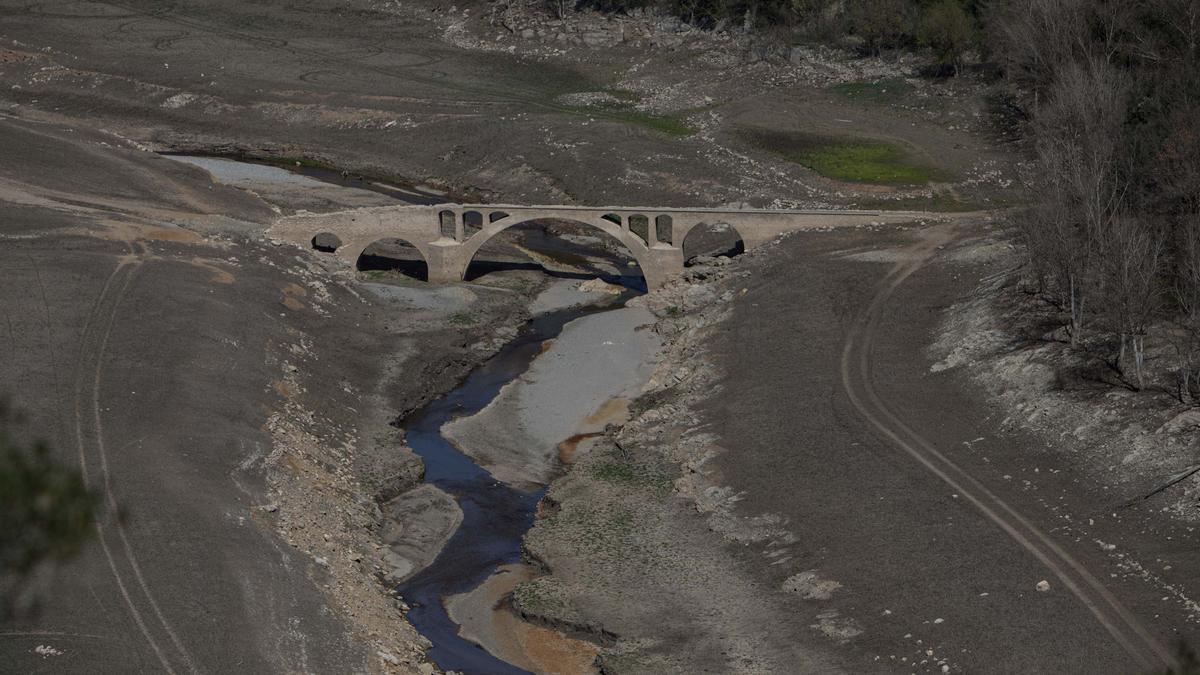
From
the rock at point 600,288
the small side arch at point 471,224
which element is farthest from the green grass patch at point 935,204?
the small side arch at point 471,224

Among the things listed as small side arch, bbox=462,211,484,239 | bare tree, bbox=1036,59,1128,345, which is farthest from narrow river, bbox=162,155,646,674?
bare tree, bbox=1036,59,1128,345

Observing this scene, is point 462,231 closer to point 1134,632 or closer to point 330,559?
point 330,559

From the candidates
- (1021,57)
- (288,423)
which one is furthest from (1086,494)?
(1021,57)

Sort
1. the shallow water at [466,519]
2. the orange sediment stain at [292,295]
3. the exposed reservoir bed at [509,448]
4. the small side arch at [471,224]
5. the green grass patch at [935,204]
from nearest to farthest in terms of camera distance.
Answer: the shallow water at [466,519]
the exposed reservoir bed at [509,448]
the orange sediment stain at [292,295]
the small side arch at [471,224]
the green grass patch at [935,204]

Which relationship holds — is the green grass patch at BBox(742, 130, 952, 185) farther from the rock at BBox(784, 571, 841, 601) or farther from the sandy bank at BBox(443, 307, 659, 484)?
the rock at BBox(784, 571, 841, 601)

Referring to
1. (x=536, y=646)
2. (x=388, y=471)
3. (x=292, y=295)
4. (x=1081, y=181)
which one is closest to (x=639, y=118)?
(x=292, y=295)

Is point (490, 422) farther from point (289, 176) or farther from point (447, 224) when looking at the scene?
point (289, 176)

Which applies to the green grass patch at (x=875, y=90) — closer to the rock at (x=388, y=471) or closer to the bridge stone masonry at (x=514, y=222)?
the bridge stone masonry at (x=514, y=222)
